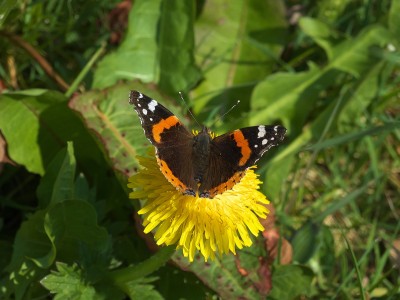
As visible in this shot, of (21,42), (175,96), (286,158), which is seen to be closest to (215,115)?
(175,96)

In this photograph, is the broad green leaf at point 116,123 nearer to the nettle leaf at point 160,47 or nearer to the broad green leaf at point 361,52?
the nettle leaf at point 160,47

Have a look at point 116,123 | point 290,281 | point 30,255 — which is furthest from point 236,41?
point 30,255

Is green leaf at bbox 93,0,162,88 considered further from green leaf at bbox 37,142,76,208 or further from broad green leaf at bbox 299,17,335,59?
broad green leaf at bbox 299,17,335,59

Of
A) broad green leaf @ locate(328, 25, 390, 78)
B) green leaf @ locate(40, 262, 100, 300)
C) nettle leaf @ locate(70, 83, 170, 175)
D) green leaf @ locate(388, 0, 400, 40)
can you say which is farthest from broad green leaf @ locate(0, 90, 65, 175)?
green leaf @ locate(388, 0, 400, 40)

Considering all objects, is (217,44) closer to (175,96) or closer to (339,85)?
(175,96)

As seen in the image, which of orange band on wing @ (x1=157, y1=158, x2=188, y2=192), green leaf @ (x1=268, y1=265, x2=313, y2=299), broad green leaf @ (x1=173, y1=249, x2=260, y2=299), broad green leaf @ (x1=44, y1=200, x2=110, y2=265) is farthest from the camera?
green leaf @ (x1=268, y1=265, x2=313, y2=299)

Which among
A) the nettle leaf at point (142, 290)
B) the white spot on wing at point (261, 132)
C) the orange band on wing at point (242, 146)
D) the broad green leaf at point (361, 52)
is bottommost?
the nettle leaf at point (142, 290)

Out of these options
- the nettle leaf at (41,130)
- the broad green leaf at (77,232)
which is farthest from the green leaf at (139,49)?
the broad green leaf at (77,232)

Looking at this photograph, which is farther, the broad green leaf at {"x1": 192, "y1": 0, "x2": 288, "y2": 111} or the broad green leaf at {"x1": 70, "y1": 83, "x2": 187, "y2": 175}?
the broad green leaf at {"x1": 192, "y1": 0, "x2": 288, "y2": 111}
